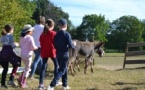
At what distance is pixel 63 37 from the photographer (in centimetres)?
841

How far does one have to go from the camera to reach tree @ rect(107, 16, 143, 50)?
103 metres

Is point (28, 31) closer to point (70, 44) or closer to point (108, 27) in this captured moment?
point (70, 44)

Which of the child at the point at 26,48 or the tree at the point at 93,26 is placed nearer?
the child at the point at 26,48

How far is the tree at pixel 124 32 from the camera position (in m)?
103

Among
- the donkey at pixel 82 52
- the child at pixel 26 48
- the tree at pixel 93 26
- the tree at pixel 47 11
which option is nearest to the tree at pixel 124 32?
the tree at pixel 93 26

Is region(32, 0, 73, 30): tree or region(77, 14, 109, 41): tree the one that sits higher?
region(32, 0, 73, 30): tree

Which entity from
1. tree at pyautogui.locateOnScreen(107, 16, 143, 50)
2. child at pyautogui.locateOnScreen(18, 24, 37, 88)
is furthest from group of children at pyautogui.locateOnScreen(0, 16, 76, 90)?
tree at pyautogui.locateOnScreen(107, 16, 143, 50)

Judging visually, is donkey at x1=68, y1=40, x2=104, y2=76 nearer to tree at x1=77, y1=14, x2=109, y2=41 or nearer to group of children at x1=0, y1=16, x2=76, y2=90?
group of children at x1=0, y1=16, x2=76, y2=90

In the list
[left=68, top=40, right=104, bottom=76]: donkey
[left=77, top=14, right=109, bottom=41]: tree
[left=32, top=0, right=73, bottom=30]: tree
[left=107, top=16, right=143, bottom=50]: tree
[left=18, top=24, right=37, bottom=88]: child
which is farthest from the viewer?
[left=77, top=14, right=109, bottom=41]: tree

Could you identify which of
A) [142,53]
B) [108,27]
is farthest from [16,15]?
[108,27]

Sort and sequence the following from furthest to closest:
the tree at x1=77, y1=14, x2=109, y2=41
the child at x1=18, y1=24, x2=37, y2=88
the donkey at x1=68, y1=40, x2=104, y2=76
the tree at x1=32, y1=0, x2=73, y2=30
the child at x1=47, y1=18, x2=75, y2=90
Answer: the tree at x1=77, y1=14, x2=109, y2=41 → the tree at x1=32, y1=0, x2=73, y2=30 → the donkey at x1=68, y1=40, x2=104, y2=76 → the child at x1=18, y1=24, x2=37, y2=88 → the child at x1=47, y1=18, x2=75, y2=90

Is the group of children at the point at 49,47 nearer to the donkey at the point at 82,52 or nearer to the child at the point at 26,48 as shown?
the child at the point at 26,48

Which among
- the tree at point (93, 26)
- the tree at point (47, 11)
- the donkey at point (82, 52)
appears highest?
the tree at point (47, 11)

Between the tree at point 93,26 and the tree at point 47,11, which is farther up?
the tree at point 47,11
